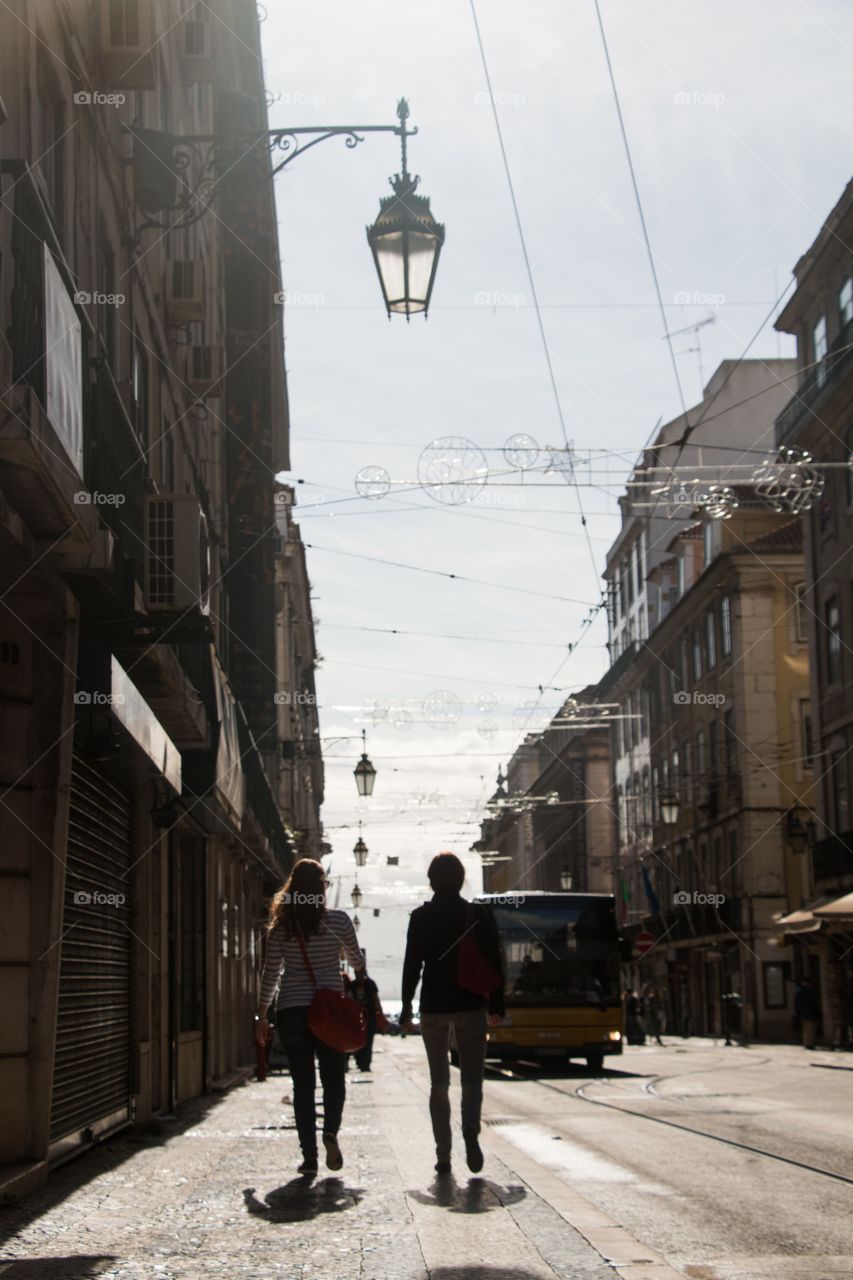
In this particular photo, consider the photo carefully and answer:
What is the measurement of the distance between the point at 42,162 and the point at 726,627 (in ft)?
153

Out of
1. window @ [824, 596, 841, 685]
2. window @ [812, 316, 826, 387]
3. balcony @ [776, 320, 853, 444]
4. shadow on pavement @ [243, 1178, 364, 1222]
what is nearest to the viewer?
shadow on pavement @ [243, 1178, 364, 1222]

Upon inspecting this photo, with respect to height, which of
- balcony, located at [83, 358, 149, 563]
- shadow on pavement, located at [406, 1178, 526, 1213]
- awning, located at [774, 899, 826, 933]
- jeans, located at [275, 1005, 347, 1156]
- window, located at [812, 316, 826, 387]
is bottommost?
shadow on pavement, located at [406, 1178, 526, 1213]

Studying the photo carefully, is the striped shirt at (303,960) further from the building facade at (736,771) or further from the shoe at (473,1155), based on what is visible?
the building facade at (736,771)

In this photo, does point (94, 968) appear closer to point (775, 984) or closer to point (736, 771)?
point (775, 984)

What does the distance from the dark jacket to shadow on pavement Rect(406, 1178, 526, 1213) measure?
874 millimetres

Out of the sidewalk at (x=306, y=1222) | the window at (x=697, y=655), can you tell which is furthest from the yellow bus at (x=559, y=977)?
the window at (x=697, y=655)

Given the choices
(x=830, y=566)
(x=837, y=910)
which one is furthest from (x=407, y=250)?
(x=830, y=566)

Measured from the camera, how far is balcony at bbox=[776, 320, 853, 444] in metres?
39.5

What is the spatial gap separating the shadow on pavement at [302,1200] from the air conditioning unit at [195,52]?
1525 cm

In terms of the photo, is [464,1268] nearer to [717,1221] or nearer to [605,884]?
[717,1221]

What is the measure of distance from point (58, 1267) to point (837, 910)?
3170cm

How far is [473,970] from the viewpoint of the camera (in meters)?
9.21

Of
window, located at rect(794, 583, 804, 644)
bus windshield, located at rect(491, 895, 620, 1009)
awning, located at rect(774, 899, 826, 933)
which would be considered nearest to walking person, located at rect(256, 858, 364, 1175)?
bus windshield, located at rect(491, 895, 620, 1009)

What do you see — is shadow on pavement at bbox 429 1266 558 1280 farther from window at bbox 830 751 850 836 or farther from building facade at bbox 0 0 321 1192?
window at bbox 830 751 850 836
